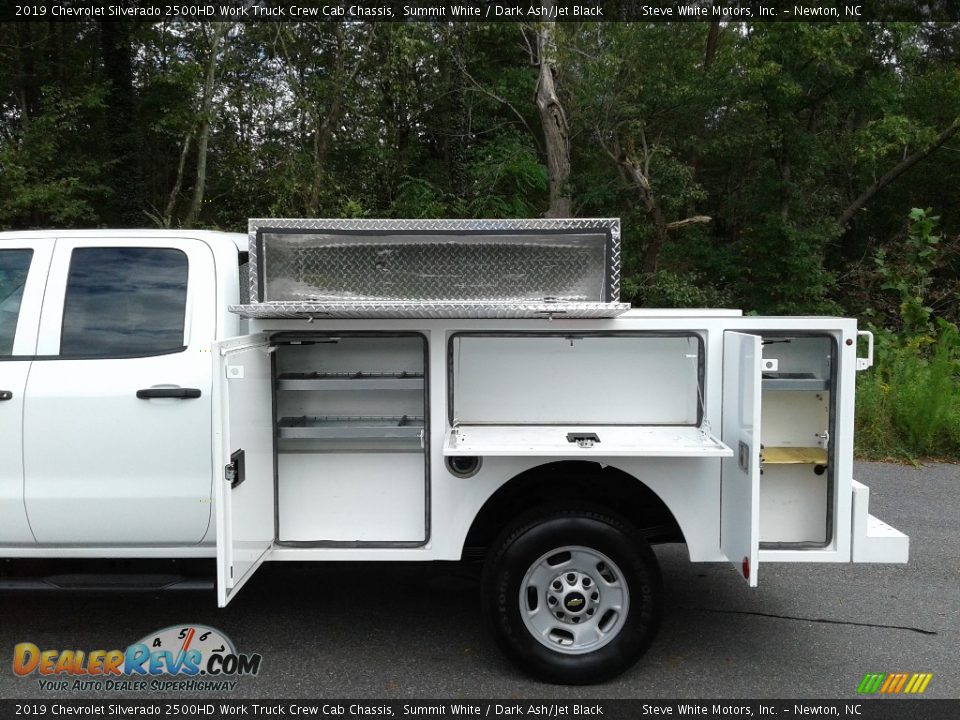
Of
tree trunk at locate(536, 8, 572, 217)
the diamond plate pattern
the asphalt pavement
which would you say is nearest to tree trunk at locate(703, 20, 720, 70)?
tree trunk at locate(536, 8, 572, 217)

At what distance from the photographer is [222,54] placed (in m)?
14.2

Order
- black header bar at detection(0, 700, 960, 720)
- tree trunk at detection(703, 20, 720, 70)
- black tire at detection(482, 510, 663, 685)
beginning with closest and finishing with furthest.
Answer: black header bar at detection(0, 700, 960, 720), black tire at detection(482, 510, 663, 685), tree trunk at detection(703, 20, 720, 70)

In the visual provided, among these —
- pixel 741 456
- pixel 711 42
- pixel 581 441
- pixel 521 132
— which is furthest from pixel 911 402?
pixel 711 42

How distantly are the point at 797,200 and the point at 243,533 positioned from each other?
44.5ft

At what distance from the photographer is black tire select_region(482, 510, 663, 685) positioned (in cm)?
372

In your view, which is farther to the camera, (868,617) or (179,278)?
(868,617)

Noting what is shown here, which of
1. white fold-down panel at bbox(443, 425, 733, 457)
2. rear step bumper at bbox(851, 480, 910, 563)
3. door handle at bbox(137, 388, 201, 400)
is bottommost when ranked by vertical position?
rear step bumper at bbox(851, 480, 910, 563)

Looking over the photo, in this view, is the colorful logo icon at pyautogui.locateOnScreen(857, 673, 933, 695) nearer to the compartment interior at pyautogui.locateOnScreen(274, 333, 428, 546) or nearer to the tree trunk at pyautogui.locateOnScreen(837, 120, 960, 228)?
the compartment interior at pyautogui.locateOnScreen(274, 333, 428, 546)

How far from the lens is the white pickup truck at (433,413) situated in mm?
3746

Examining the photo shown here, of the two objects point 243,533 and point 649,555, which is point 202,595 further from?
point 649,555

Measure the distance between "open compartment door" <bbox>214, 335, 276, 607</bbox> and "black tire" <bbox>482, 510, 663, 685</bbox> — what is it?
111cm

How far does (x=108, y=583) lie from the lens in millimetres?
3822

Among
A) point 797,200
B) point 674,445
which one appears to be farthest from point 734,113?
point 674,445

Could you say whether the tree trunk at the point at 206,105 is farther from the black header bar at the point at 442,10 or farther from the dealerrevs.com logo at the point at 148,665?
the dealerrevs.com logo at the point at 148,665
